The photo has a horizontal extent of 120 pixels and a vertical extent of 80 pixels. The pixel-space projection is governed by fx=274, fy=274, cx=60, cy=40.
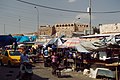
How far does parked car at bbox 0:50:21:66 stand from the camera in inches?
1008

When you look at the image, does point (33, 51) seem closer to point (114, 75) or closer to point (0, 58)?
point (0, 58)

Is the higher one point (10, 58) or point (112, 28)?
point (112, 28)

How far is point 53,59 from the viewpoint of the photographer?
20109mm

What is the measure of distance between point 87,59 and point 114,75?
203 inches

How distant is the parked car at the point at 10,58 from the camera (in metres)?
25.6

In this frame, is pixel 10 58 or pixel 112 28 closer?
pixel 10 58

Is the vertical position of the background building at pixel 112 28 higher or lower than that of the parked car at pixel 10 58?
higher

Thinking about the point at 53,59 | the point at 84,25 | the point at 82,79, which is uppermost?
the point at 84,25

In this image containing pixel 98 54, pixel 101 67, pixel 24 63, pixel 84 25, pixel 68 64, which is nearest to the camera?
pixel 24 63

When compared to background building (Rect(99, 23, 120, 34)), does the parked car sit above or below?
below

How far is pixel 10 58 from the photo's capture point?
25703mm

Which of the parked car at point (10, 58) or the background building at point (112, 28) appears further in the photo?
the background building at point (112, 28)

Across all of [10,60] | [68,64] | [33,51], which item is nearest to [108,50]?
[68,64]

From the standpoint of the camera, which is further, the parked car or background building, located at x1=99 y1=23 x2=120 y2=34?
background building, located at x1=99 y1=23 x2=120 y2=34
